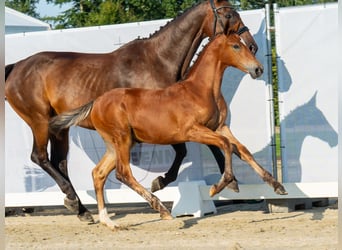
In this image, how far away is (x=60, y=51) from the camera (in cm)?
863

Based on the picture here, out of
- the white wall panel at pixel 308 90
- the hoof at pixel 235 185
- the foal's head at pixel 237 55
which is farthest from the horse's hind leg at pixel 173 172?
the foal's head at pixel 237 55

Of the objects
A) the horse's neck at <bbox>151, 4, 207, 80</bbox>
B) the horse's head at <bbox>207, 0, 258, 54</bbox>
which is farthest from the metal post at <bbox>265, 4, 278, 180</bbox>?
the horse's neck at <bbox>151, 4, 207, 80</bbox>

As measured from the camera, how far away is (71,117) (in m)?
7.08

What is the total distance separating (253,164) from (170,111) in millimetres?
914

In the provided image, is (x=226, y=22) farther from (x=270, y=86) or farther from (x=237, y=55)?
(x=270, y=86)

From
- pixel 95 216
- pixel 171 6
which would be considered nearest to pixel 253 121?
pixel 95 216

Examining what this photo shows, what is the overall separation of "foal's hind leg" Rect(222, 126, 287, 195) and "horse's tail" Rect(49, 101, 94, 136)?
134 centimetres

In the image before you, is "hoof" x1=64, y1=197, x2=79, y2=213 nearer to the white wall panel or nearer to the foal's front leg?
the foal's front leg

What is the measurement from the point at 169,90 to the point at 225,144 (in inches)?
32.3

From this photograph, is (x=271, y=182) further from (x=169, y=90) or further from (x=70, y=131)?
(x=70, y=131)

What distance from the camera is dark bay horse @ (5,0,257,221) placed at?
744 centimetres

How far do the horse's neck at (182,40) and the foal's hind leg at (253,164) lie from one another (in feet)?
3.11

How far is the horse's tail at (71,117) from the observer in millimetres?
7047

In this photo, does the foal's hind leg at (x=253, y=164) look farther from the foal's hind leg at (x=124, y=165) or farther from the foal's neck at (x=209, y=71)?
the foal's hind leg at (x=124, y=165)
